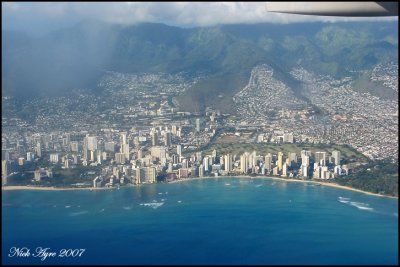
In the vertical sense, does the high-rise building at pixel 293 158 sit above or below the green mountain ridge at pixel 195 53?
below

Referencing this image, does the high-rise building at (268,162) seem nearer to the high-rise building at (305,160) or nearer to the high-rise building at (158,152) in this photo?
the high-rise building at (305,160)

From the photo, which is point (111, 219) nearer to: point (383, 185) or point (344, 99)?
point (383, 185)

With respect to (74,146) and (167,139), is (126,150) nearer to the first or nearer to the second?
(74,146)

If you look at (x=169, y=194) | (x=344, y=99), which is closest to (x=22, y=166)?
(x=169, y=194)

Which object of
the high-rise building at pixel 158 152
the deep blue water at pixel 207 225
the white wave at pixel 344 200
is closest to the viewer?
the deep blue water at pixel 207 225

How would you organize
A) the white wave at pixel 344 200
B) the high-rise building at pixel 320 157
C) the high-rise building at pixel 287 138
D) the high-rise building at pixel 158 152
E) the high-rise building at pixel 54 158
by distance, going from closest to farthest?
the white wave at pixel 344 200 < the high-rise building at pixel 54 158 < the high-rise building at pixel 320 157 < the high-rise building at pixel 158 152 < the high-rise building at pixel 287 138

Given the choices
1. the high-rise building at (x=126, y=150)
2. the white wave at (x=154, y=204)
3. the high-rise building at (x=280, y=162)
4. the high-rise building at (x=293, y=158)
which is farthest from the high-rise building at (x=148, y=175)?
the high-rise building at (x=293, y=158)

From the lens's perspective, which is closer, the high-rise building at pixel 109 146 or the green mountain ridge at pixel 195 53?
the high-rise building at pixel 109 146
